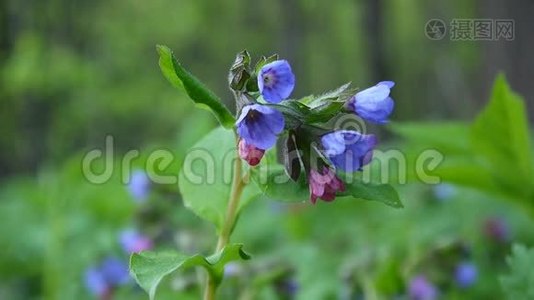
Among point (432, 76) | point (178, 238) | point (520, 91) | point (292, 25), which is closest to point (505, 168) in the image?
point (178, 238)

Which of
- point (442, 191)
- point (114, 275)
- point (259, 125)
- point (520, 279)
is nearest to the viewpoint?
point (259, 125)

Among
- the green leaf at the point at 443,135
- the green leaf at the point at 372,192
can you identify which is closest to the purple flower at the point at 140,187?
the green leaf at the point at 443,135

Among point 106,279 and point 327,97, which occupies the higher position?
point 327,97

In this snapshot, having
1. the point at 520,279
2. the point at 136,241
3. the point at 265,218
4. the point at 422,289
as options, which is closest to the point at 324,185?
the point at 520,279

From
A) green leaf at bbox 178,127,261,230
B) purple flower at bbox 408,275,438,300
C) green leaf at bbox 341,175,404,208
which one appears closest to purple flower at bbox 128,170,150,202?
purple flower at bbox 408,275,438,300

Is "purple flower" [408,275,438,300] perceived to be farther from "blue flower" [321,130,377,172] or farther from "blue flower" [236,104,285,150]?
"blue flower" [236,104,285,150]

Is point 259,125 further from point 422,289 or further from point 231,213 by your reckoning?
point 422,289

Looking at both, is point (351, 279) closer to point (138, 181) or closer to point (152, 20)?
point (138, 181)
